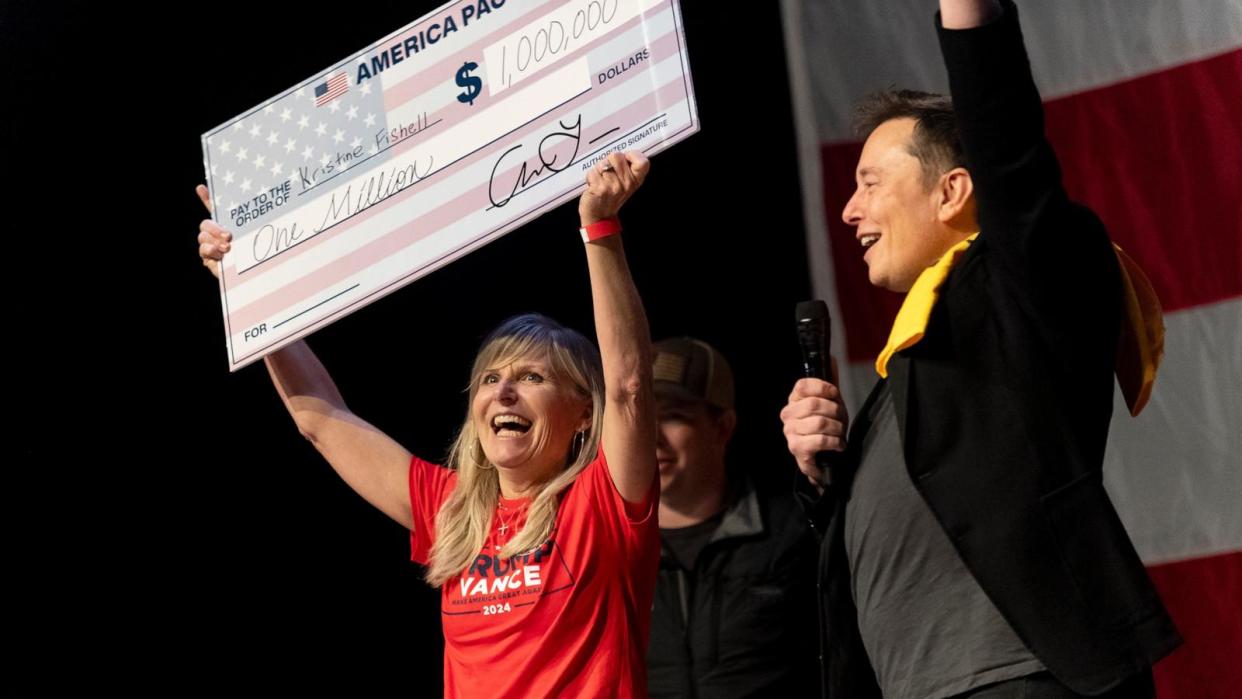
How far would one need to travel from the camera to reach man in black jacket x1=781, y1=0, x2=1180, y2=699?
130 centimetres

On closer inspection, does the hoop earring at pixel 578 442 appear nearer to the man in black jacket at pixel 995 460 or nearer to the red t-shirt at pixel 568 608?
the red t-shirt at pixel 568 608

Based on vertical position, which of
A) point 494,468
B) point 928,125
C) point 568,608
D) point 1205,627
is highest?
point 928,125

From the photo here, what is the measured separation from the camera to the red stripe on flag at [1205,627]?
237 cm

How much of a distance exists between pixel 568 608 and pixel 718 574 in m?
0.57

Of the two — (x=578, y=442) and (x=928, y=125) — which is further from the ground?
(x=928, y=125)

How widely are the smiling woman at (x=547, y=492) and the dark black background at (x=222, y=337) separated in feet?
2.32

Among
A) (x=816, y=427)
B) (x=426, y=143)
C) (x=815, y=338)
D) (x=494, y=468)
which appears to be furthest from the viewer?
(x=494, y=468)

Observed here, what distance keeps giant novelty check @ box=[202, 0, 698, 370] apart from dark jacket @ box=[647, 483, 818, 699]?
2.61 ft

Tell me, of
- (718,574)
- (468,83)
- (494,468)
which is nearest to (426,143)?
(468,83)

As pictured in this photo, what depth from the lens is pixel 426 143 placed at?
6.22 ft

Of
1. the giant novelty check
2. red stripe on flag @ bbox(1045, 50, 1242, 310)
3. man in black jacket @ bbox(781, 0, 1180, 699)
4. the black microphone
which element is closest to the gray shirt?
man in black jacket @ bbox(781, 0, 1180, 699)

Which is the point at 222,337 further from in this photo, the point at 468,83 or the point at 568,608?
the point at 568,608

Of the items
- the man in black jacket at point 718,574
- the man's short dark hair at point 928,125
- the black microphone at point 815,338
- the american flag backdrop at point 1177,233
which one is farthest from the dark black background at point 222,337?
the man's short dark hair at point 928,125

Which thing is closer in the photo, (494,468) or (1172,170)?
(494,468)
